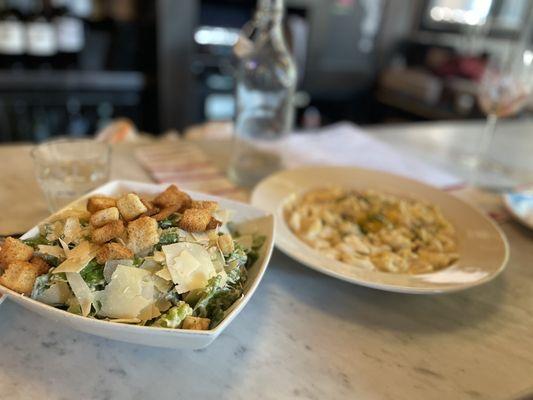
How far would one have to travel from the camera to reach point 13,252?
1.44ft

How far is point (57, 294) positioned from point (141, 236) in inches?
3.8

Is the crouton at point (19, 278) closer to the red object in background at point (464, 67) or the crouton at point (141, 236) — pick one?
the crouton at point (141, 236)

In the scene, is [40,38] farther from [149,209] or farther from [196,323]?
[196,323]

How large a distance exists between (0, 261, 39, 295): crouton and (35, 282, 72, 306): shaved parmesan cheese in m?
0.02

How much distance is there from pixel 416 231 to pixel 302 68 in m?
2.01

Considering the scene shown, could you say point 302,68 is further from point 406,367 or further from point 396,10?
point 406,367

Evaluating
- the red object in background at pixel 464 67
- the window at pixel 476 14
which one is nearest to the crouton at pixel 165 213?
the red object in background at pixel 464 67

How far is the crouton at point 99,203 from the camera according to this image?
1.64ft

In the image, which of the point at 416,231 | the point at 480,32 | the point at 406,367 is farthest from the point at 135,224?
the point at 480,32

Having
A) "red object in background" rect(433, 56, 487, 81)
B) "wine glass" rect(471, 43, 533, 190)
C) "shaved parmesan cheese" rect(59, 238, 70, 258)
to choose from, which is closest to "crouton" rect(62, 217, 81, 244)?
"shaved parmesan cheese" rect(59, 238, 70, 258)

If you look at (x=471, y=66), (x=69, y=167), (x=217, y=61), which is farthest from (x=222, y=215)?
(x=471, y=66)

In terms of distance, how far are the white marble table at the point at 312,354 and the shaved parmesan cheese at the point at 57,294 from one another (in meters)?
0.07

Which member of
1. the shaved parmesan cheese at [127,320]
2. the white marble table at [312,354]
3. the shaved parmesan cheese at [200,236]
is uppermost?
the shaved parmesan cheese at [200,236]

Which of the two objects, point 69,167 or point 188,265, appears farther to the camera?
point 69,167
